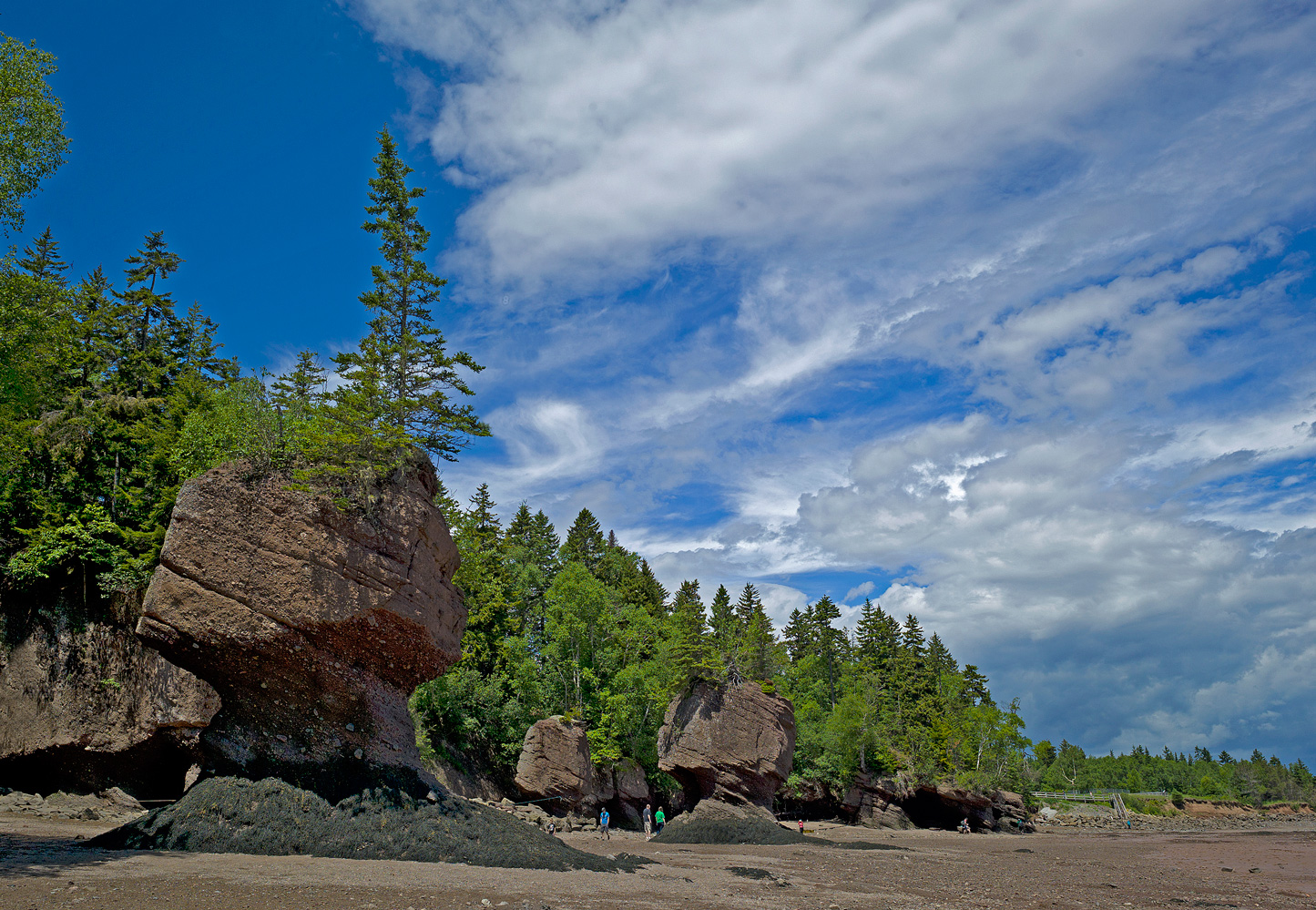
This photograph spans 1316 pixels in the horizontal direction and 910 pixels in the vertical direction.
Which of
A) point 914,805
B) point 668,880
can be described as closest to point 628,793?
point 668,880

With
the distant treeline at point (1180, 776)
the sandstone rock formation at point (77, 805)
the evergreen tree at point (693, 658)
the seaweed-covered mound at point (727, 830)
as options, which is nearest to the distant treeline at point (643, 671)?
the evergreen tree at point (693, 658)

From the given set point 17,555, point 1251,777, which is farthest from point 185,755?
A: point 1251,777

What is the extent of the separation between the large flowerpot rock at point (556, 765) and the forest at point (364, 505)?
3365mm

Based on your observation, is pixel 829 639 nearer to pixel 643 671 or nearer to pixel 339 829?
pixel 643 671

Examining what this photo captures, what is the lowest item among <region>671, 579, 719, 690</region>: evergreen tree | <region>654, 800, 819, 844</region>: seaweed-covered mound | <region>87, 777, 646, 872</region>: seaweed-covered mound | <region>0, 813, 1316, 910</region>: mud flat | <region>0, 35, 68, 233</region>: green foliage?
<region>654, 800, 819, 844</region>: seaweed-covered mound

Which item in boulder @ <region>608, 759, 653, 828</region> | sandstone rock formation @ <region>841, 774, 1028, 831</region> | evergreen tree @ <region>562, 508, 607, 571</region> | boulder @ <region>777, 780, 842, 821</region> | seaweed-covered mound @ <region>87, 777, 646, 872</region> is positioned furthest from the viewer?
evergreen tree @ <region>562, 508, 607, 571</region>

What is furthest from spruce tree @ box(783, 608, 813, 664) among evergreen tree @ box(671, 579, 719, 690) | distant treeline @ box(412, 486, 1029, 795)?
evergreen tree @ box(671, 579, 719, 690)

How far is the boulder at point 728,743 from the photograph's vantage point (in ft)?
155

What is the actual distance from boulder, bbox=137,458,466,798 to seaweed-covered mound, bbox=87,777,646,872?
0.76m

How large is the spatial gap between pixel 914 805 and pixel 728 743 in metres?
33.1

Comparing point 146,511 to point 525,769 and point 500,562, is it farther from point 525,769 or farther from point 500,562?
point 500,562

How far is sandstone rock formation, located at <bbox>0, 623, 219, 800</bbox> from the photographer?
23500mm

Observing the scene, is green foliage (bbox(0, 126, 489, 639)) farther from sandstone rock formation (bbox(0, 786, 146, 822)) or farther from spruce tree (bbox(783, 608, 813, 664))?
spruce tree (bbox(783, 608, 813, 664))

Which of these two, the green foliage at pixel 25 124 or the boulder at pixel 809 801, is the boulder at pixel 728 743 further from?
the green foliage at pixel 25 124
